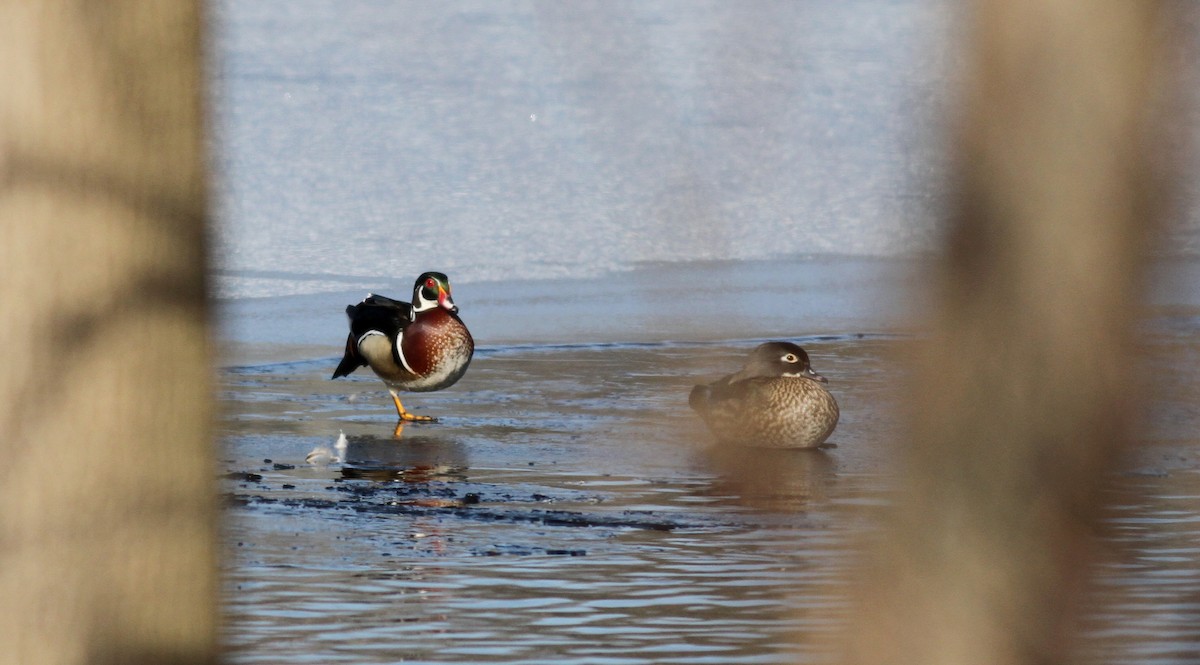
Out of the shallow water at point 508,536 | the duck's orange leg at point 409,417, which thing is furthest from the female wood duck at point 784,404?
the duck's orange leg at point 409,417

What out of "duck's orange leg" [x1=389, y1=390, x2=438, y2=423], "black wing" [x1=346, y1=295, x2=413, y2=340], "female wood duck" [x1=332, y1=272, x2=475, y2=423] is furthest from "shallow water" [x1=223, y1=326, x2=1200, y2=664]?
"black wing" [x1=346, y1=295, x2=413, y2=340]

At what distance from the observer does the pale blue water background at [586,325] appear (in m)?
0.89

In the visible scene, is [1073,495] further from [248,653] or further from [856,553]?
[248,653]

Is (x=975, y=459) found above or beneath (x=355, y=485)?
above

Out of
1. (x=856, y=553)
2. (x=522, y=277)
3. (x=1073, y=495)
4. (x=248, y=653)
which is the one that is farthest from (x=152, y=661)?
(x=522, y=277)

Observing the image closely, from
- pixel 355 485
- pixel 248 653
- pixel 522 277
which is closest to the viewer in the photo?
pixel 248 653

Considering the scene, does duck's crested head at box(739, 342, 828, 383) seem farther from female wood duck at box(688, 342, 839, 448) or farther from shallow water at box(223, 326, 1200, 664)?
shallow water at box(223, 326, 1200, 664)

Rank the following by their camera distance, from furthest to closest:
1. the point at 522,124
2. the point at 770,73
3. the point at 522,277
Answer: the point at 522,124, the point at 522,277, the point at 770,73

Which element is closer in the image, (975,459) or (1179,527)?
(975,459)

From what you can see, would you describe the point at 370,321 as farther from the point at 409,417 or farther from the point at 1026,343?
the point at 1026,343

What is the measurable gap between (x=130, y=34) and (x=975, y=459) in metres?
0.78

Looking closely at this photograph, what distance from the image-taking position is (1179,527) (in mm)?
6145

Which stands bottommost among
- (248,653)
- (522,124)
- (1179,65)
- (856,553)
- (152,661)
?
(248,653)

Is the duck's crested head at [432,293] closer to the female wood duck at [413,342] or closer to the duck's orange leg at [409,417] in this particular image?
the female wood duck at [413,342]
